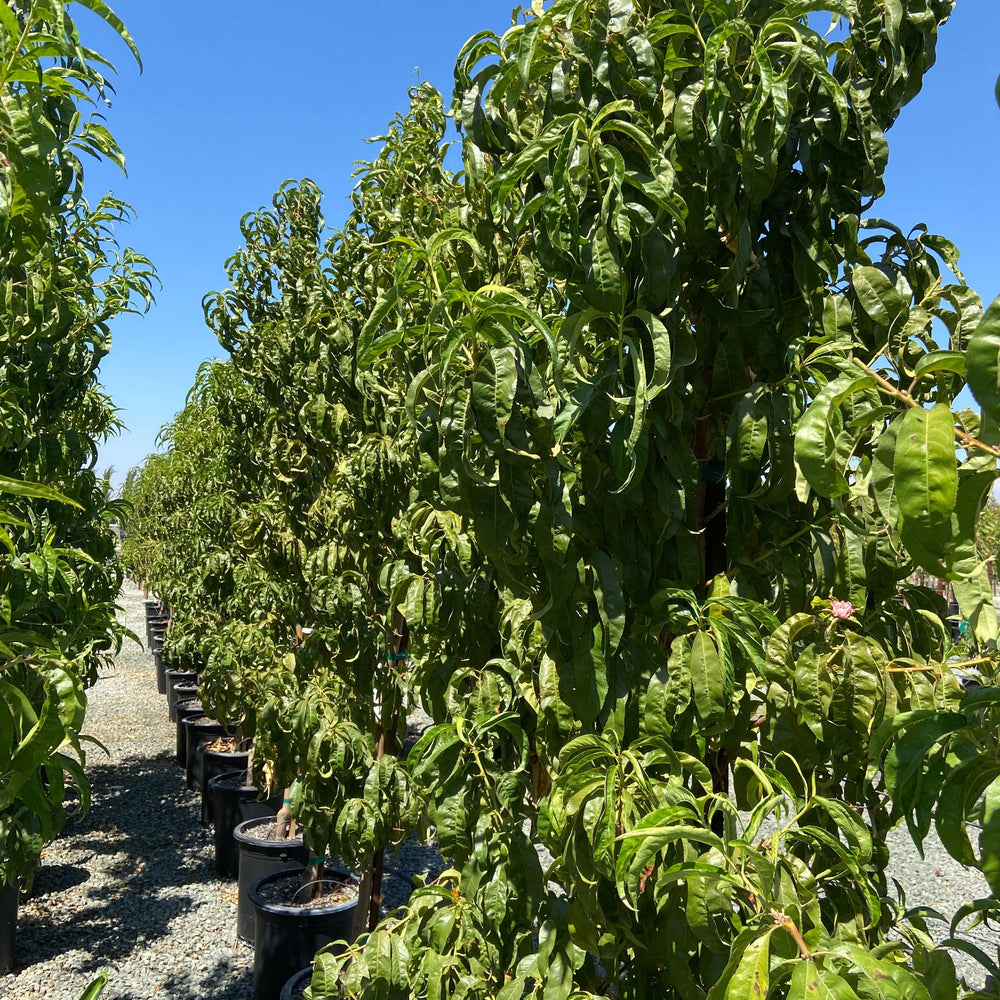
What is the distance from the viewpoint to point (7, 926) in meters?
4.44

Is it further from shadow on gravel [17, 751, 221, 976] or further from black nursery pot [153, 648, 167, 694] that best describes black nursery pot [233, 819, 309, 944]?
black nursery pot [153, 648, 167, 694]

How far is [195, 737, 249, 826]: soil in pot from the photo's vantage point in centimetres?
665

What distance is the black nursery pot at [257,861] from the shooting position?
477 centimetres

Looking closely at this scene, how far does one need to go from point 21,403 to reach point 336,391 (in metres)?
1.37

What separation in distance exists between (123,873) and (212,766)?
119cm

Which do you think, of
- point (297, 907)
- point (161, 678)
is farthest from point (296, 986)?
point (161, 678)

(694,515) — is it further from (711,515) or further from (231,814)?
(231,814)

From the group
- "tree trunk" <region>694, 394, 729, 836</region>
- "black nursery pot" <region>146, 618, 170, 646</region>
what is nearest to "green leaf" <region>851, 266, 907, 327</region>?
"tree trunk" <region>694, 394, 729, 836</region>

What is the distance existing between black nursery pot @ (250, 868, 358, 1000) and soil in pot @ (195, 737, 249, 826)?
250cm

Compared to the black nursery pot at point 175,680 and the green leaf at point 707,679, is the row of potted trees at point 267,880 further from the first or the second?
the green leaf at point 707,679

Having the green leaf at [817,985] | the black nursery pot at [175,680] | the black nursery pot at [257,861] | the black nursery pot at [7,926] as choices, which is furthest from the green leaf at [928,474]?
the black nursery pot at [175,680]

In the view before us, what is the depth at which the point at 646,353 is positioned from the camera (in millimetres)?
1378

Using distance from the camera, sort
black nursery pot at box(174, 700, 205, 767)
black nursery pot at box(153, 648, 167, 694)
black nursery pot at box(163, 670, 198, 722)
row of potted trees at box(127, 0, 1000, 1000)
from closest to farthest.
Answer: row of potted trees at box(127, 0, 1000, 1000) < black nursery pot at box(174, 700, 205, 767) < black nursery pot at box(163, 670, 198, 722) < black nursery pot at box(153, 648, 167, 694)

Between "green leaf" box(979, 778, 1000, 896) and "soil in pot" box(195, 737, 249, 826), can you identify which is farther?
"soil in pot" box(195, 737, 249, 826)
